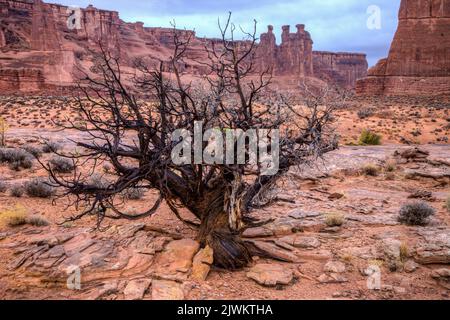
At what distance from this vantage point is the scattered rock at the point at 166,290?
3766 millimetres

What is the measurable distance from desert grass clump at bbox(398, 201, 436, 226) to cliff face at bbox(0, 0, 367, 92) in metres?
12.9

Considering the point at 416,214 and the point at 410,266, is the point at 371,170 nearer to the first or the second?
the point at 416,214

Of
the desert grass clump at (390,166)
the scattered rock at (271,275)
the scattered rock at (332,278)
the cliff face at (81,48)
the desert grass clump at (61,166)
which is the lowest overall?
the scattered rock at (332,278)

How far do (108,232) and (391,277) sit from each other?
400cm

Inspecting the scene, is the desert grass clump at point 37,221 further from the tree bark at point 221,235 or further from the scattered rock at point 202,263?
the scattered rock at point 202,263

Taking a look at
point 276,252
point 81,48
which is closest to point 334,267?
point 276,252

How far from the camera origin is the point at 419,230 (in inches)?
216

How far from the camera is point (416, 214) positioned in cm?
596

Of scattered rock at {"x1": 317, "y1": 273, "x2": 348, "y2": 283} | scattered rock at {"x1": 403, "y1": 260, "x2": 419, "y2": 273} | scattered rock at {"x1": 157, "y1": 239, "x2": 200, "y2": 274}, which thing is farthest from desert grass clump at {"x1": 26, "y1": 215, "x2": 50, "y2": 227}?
scattered rock at {"x1": 403, "y1": 260, "x2": 419, "y2": 273}

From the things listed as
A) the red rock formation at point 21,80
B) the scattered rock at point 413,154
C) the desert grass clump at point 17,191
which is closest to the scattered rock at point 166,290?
the desert grass clump at point 17,191

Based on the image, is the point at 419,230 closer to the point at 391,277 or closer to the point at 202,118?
the point at 391,277

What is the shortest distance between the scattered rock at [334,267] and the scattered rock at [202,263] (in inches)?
59.5

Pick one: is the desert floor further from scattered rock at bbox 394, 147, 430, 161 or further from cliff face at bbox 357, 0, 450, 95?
cliff face at bbox 357, 0, 450, 95
